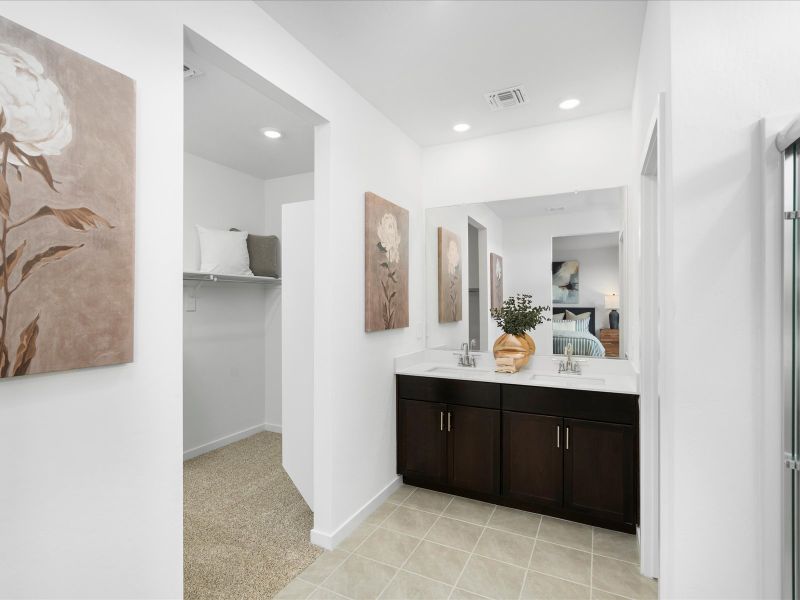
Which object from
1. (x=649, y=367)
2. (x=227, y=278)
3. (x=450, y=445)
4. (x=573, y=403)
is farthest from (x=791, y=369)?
(x=227, y=278)

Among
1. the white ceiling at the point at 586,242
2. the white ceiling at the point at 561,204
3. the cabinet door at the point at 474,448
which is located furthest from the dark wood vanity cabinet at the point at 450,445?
the white ceiling at the point at 561,204

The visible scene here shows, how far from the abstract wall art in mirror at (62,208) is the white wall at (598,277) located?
275cm

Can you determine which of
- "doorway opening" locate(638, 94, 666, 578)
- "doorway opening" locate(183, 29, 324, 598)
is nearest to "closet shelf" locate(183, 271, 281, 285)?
"doorway opening" locate(183, 29, 324, 598)

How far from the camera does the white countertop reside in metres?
2.64

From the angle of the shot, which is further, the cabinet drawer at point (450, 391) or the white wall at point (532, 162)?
the white wall at point (532, 162)

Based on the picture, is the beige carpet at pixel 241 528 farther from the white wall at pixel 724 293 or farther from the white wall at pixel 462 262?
the white wall at pixel 724 293

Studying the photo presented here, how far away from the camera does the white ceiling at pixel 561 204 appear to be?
296 centimetres

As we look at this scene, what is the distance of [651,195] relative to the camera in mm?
2170

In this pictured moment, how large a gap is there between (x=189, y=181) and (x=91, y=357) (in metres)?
2.95

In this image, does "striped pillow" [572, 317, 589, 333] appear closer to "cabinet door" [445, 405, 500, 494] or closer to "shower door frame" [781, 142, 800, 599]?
"cabinet door" [445, 405, 500, 494]

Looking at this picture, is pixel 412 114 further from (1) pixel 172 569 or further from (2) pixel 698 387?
(1) pixel 172 569

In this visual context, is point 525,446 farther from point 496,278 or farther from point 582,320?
point 496,278

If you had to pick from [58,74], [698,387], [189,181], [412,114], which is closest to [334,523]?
[698,387]

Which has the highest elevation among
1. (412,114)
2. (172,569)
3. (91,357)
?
(412,114)
